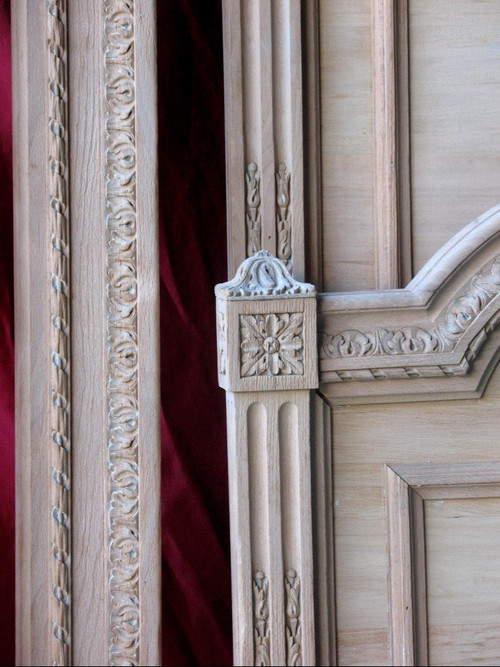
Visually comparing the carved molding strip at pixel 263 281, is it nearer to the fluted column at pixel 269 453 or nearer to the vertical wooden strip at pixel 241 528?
the fluted column at pixel 269 453

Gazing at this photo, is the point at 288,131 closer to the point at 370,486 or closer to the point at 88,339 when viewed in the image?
the point at 88,339

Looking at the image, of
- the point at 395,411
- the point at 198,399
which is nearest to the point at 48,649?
the point at 198,399

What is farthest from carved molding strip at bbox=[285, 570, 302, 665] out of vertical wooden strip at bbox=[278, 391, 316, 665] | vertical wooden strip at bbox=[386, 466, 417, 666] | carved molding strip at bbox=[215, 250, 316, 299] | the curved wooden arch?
carved molding strip at bbox=[215, 250, 316, 299]

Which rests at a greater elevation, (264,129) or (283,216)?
(264,129)

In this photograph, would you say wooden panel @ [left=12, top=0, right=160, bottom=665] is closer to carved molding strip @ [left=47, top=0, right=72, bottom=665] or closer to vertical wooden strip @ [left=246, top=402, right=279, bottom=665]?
carved molding strip @ [left=47, top=0, right=72, bottom=665]

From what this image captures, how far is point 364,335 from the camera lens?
1143mm

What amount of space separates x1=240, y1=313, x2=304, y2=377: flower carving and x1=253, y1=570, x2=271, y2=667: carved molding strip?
277 mm

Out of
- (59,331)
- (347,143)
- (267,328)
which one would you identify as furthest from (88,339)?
(347,143)

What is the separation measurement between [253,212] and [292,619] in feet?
1.82

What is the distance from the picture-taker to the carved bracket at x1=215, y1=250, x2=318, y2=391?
1101 mm

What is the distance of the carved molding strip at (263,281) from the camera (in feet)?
3.60

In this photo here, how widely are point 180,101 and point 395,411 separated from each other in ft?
1.99

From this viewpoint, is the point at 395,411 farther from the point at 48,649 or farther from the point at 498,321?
the point at 48,649

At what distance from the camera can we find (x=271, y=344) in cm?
111
